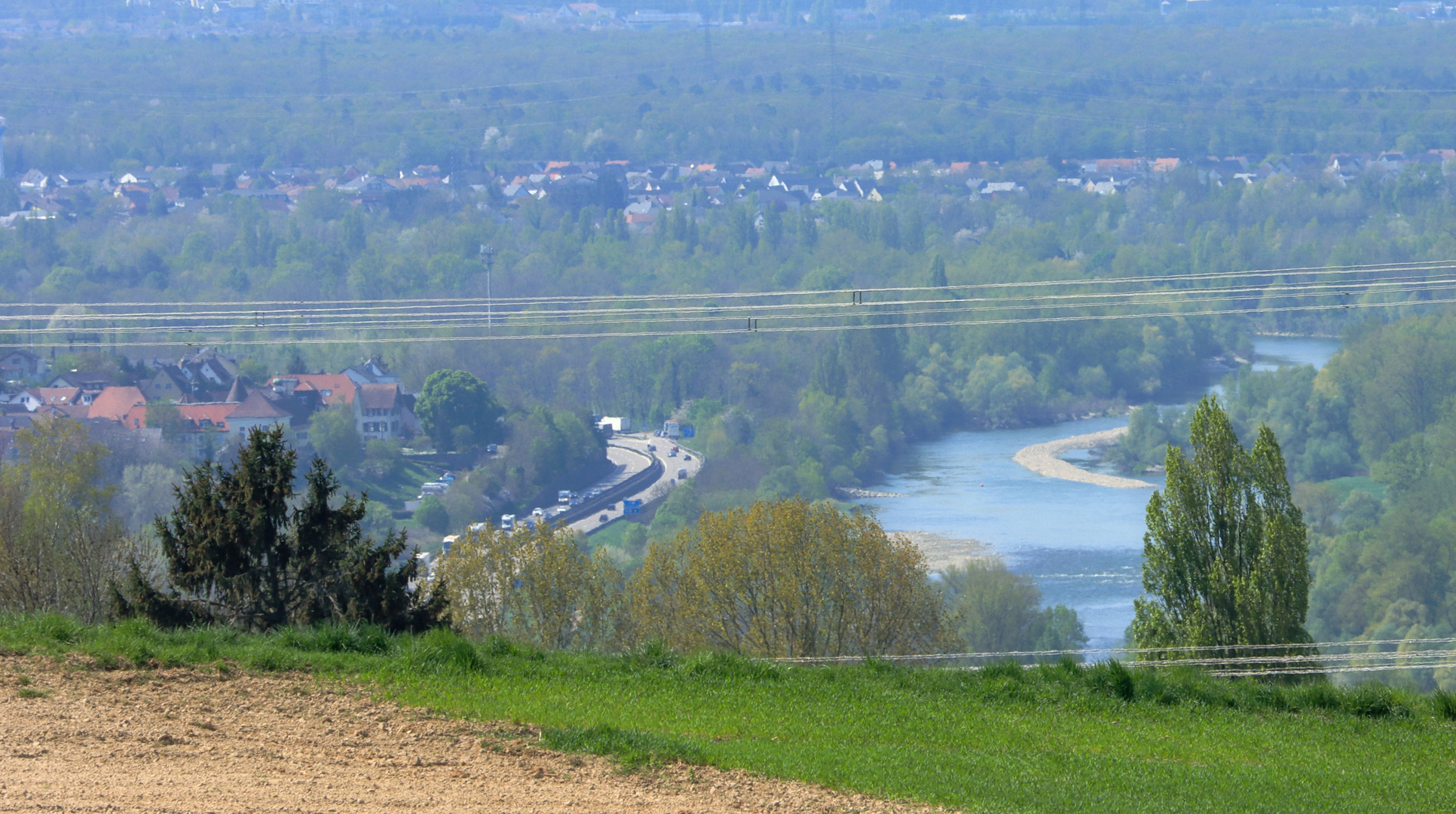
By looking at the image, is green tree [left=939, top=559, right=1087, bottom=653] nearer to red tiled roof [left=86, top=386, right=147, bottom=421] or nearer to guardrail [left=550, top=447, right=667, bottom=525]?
guardrail [left=550, top=447, right=667, bottom=525]

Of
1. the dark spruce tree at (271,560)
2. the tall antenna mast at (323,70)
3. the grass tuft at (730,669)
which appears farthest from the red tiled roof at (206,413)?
the tall antenna mast at (323,70)

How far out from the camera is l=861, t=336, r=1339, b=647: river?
40.8 m

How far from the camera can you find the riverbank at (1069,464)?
5256cm

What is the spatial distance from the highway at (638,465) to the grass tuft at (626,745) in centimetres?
3754

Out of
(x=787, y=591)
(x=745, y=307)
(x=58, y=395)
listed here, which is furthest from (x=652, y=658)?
(x=58, y=395)

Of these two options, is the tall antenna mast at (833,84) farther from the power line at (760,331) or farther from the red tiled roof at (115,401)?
the red tiled roof at (115,401)

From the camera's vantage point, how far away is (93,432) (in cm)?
4750

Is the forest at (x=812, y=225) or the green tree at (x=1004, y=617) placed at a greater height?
the forest at (x=812, y=225)

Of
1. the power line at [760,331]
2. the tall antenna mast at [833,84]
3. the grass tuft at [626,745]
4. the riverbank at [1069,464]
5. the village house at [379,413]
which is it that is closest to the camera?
the grass tuft at [626,745]

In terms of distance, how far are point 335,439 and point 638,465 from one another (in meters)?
11.7

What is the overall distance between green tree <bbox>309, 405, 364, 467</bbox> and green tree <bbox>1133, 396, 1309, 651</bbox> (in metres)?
37.8

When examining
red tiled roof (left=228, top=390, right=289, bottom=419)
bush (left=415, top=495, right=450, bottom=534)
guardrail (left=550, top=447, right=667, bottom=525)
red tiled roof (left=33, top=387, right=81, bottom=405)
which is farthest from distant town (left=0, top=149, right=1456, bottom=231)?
bush (left=415, top=495, right=450, bottom=534)

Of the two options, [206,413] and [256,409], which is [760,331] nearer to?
[206,413]

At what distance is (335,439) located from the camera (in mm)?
49375
